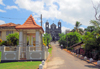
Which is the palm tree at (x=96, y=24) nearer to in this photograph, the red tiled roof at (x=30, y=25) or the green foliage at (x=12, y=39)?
the red tiled roof at (x=30, y=25)

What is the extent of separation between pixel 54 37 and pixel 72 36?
113 feet

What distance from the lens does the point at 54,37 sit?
7750cm

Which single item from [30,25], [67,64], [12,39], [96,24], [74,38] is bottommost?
[67,64]

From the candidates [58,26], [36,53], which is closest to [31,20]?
[36,53]

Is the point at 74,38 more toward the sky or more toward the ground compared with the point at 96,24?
more toward the ground

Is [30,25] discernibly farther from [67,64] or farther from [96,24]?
[96,24]

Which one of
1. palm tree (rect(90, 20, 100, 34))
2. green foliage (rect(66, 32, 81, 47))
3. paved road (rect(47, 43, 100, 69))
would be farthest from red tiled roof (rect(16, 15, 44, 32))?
green foliage (rect(66, 32, 81, 47))

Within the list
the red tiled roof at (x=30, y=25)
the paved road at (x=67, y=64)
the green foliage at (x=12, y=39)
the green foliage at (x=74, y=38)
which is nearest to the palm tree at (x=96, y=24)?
the paved road at (x=67, y=64)

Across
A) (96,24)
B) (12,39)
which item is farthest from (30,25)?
(12,39)

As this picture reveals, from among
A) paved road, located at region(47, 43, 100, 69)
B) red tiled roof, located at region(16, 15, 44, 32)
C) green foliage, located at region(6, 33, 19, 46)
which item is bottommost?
paved road, located at region(47, 43, 100, 69)

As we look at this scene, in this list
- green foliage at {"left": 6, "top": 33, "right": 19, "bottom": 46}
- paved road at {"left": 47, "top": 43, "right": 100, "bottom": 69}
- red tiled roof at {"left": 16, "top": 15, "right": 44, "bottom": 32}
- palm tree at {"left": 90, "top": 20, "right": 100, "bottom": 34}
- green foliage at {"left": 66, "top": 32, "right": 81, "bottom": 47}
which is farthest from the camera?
green foliage at {"left": 66, "top": 32, "right": 81, "bottom": 47}

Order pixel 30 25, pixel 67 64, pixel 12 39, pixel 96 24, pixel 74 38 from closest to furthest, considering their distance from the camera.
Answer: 1. pixel 67 64
2. pixel 30 25
3. pixel 96 24
4. pixel 12 39
5. pixel 74 38

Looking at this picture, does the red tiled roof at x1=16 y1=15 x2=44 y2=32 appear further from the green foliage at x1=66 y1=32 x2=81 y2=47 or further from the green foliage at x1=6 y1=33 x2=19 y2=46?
the green foliage at x1=66 y1=32 x2=81 y2=47

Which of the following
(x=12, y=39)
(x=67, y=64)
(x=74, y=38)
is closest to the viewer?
(x=67, y=64)
